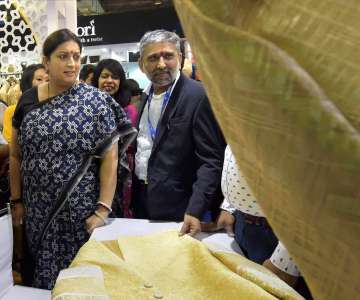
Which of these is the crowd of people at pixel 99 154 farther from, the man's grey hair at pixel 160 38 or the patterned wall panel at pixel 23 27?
the patterned wall panel at pixel 23 27

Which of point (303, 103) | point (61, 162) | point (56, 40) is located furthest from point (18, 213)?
point (303, 103)

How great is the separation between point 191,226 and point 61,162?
622 millimetres

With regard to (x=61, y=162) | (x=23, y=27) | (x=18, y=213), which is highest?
(x=23, y=27)

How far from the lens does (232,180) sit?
0.99m

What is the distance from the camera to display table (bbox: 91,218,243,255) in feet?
3.72

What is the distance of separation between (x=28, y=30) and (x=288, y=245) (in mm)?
4604

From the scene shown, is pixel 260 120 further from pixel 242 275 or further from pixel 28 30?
pixel 28 30

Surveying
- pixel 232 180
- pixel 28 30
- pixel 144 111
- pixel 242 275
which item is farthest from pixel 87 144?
pixel 28 30

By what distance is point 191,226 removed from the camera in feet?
3.93

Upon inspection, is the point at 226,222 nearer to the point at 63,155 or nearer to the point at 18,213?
the point at 63,155

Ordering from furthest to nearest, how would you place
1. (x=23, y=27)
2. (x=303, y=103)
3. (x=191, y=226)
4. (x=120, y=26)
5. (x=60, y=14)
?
(x=120, y=26)
(x=60, y=14)
(x=23, y=27)
(x=191, y=226)
(x=303, y=103)

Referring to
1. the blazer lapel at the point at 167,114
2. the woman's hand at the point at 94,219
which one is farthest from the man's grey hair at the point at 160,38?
the woman's hand at the point at 94,219

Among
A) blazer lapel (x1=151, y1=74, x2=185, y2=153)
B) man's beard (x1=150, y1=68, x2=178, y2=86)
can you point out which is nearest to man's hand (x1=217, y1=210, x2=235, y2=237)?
blazer lapel (x1=151, y1=74, x2=185, y2=153)

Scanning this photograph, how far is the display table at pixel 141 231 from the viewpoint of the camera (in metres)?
1.13
